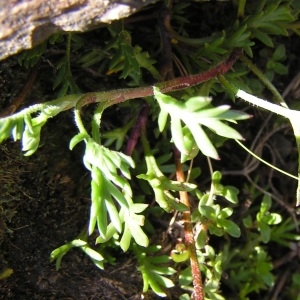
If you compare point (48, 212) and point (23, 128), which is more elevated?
point (23, 128)

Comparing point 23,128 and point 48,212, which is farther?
point 48,212

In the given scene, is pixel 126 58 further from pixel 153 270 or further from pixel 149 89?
pixel 153 270

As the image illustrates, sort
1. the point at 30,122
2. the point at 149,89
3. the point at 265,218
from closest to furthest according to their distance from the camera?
the point at 30,122, the point at 149,89, the point at 265,218

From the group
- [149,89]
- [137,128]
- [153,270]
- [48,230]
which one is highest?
[149,89]

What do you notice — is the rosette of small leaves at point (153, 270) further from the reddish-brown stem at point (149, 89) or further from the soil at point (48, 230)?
the reddish-brown stem at point (149, 89)

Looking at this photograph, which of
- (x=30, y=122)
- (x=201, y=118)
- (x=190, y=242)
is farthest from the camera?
(x=190, y=242)

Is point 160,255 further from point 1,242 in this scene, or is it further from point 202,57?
point 202,57

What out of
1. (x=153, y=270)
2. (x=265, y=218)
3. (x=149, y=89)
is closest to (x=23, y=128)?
(x=149, y=89)

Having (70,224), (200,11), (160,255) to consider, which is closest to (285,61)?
(200,11)
